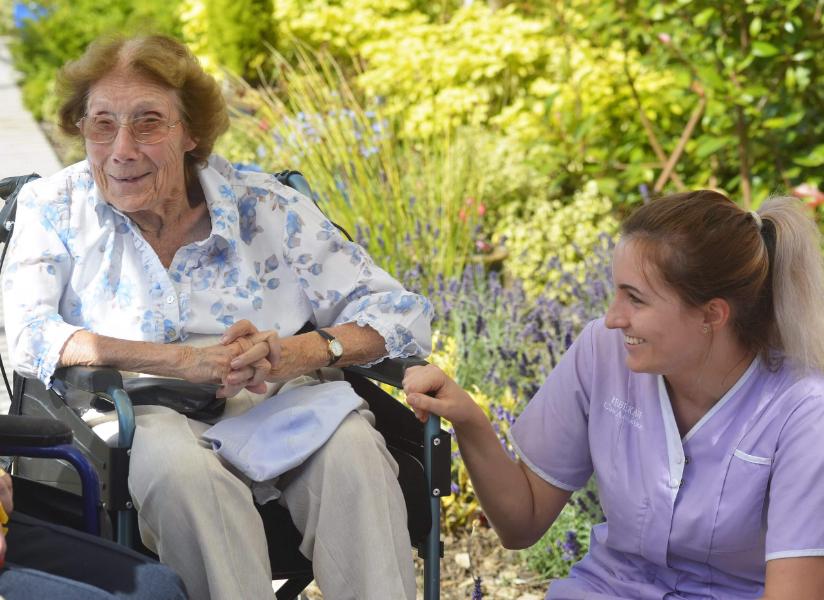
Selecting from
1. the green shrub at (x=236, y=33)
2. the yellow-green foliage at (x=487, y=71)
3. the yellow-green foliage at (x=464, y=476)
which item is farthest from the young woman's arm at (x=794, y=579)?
the green shrub at (x=236, y=33)

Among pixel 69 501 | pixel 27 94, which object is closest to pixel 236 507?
pixel 69 501

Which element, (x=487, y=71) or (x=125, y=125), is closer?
(x=125, y=125)

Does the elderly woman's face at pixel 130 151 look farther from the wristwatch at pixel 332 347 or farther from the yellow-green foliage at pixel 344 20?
the yellow-green foliage at pixel 344 20

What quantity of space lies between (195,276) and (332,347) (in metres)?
0.37

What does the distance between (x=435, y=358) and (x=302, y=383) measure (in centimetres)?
130

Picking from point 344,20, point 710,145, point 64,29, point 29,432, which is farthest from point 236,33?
point 29,432

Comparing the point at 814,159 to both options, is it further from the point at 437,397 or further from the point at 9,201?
the point at 9,201

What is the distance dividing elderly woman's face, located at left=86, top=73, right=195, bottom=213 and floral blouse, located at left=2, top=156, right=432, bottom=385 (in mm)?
52

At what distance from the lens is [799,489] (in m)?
2.04

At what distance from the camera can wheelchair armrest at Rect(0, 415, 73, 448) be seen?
6.72 ft

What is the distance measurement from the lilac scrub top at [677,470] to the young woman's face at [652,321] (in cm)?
11

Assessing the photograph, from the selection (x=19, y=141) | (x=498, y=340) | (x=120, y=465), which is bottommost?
(x=498, y=340)

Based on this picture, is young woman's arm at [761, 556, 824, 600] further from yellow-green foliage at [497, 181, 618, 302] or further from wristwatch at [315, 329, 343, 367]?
yellow-green foliage at [497, 181, 618, 302]

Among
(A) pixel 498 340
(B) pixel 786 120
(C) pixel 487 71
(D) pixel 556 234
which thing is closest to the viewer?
(A) pixel 498 340
